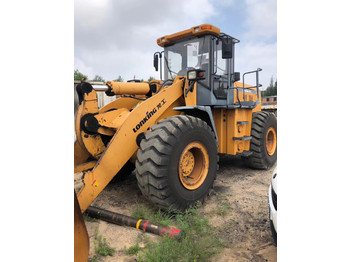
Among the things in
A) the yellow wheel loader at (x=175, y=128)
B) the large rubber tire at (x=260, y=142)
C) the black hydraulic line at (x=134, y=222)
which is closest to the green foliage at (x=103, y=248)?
the black hydraulic line at (x=134, y=222)

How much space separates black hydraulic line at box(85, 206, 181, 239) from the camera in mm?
2902

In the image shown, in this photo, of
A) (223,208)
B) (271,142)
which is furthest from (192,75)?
(271,142)

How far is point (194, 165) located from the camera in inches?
160

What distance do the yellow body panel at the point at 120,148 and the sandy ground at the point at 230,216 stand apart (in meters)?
0.48

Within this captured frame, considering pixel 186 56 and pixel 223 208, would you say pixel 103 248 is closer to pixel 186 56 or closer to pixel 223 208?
pixel 223 208

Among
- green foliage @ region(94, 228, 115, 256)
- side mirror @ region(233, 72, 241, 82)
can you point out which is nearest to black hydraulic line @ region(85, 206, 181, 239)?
green foliage @ region(94, 228, 115, 256)

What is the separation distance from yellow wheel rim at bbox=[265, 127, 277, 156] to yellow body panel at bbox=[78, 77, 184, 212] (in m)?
3.59

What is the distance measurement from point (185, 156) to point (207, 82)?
6.14ft

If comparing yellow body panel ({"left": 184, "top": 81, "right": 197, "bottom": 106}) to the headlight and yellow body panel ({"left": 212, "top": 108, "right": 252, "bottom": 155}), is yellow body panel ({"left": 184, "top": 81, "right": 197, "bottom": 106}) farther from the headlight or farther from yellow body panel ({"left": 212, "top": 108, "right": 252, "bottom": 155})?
yellow body panel ({"left": 212, "top": 108, "right": 252, "bottom": 155})

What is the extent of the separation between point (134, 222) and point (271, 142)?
15.7ft

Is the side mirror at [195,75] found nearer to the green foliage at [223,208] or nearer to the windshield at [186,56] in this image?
the windshield at [186,56]

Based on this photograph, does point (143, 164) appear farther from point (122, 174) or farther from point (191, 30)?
point (191, 30)

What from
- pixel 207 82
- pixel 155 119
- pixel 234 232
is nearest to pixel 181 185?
pixel 234 232

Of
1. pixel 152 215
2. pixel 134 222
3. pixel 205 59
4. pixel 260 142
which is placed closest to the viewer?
pixel 134 222
